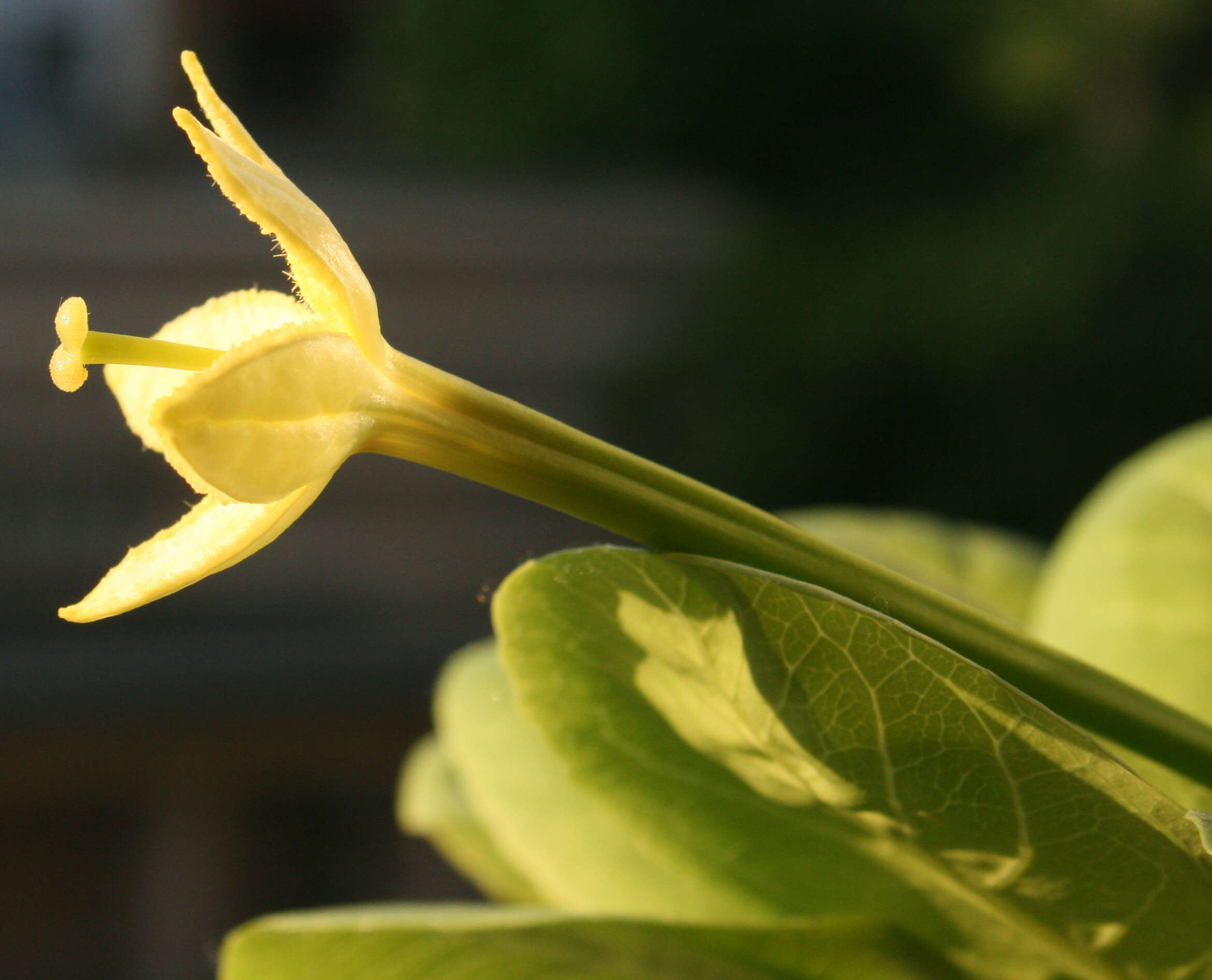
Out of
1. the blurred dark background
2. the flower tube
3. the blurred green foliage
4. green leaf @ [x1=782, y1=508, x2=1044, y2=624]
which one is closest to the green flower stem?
the flower tube

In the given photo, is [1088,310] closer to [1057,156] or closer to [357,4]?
[1057,156]

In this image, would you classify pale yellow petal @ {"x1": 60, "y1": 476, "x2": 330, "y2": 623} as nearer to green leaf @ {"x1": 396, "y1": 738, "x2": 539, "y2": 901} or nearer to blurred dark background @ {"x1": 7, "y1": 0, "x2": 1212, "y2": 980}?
green leaf @ {"x1": 396, "y1": 738, "x2": 539, "y2": 901}

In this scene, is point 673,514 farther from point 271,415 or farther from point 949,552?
point 949,552

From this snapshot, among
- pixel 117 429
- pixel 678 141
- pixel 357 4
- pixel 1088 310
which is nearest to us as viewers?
pixel 1088 310

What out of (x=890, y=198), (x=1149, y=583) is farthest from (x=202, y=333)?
(x=890, y=198)

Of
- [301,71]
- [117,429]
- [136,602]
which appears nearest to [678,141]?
[301,71]

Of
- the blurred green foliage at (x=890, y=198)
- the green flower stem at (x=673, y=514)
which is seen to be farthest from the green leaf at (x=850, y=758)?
the blurred green foliage at (x=890, y=198)
